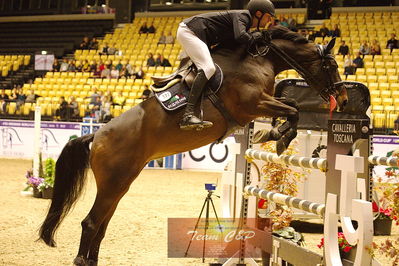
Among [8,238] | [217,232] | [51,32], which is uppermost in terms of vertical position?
[51,32]

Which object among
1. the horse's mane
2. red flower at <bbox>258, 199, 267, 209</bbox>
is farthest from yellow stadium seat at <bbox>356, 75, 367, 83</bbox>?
the horse's mane

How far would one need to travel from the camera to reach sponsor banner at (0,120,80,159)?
17.5 meters

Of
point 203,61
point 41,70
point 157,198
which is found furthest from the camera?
point 41,70

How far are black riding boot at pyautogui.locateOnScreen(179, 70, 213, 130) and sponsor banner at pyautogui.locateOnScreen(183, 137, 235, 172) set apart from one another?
10792mm

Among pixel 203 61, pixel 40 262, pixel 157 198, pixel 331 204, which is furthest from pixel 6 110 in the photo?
pixel 331 204

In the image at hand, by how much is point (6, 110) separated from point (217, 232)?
1643cm

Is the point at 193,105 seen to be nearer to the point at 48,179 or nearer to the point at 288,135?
the point at 288,135

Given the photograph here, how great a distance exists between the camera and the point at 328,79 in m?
4.89

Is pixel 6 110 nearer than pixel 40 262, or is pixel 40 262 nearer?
pixel 40 262

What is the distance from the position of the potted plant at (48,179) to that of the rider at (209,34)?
6268 millimetres

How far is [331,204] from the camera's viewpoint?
150 inches

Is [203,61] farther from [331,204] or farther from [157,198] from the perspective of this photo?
[157,198]

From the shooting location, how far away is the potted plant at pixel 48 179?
1047 centimetres

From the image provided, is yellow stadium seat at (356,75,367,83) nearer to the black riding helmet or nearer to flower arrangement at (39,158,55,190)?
flower arrangement at (39,158,55,190)
